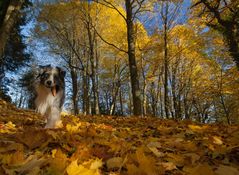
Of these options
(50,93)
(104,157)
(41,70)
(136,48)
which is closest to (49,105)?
(50,93)

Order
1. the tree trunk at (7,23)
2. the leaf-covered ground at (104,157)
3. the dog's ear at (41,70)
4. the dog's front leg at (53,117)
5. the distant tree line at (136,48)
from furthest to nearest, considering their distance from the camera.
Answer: the distant tree line at (136,48)
the tree trunk at (7,23)
the dog's ear at (41,70)
the dog's front leg at (53,117)
the leaf-covered ground at (104,157)

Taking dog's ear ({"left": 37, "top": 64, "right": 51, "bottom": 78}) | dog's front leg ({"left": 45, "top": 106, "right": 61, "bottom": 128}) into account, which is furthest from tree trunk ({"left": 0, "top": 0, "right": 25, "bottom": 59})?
dog's front leg ({"left": 45, "top": 106, "right": 61, "bottom": 128})

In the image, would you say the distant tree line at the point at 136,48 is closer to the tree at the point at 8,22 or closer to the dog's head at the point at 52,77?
the tree at the point at 8,22

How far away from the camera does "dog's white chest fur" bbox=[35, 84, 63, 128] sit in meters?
4.90

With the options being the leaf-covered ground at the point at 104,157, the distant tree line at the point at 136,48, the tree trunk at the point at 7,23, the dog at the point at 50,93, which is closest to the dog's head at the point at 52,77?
the dog at the point at 50,93

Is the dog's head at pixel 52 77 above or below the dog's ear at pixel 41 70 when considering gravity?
below

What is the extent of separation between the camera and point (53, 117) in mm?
4891

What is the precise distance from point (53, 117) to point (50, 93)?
0.44m

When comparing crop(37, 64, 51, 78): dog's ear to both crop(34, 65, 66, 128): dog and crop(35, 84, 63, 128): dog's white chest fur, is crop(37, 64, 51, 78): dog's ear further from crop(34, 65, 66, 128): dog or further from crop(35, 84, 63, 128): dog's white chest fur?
crop(35, 84, 63, 128): dog's white chest fur

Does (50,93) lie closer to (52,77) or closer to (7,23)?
(52,77)

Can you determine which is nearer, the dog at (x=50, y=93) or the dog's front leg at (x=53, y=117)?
the dog's front leg at (x=53, y=117)

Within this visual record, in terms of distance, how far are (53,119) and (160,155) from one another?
8.28 feet

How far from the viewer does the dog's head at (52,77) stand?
5016 mm

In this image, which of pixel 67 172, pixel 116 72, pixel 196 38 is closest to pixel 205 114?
pixel 116 72
